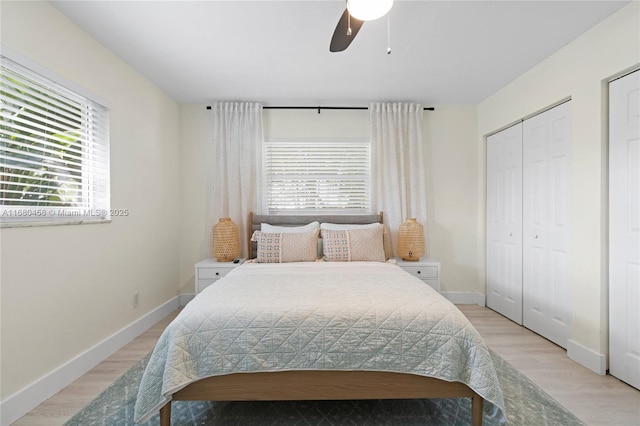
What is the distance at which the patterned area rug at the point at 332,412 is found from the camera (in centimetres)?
164

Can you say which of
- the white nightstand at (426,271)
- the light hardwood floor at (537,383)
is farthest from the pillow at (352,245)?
the light hardwood floor at (537,383)

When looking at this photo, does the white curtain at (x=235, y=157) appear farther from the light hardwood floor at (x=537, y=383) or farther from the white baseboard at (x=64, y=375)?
the light hardwood floor at (x=537, y=383)

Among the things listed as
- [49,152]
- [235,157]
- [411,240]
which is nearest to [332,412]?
[411,240]

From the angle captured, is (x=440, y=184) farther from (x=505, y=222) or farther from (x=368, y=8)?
(x=368, y=8)

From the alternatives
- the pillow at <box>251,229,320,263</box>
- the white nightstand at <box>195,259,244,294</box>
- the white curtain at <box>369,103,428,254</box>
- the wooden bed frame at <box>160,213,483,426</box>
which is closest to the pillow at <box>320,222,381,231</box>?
the pillow at <box>251,229,320,263</box>

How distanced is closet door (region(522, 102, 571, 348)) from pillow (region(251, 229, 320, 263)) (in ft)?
6.97

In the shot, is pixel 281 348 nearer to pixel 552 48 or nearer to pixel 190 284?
pixel 190 284

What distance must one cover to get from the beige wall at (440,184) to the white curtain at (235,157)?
0.22 meters

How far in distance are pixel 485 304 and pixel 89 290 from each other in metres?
4.02

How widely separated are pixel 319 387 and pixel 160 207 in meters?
2.62

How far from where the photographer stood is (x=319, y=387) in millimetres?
1534

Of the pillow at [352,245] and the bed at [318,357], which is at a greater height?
the pillow at [352,245]

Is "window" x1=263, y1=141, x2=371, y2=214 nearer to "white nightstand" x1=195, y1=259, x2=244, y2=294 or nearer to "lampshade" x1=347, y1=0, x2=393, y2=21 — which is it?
"white nightstand" x1=195, y1=259, x2=244, y2=294

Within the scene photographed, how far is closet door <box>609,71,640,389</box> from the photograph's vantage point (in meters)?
1.94
